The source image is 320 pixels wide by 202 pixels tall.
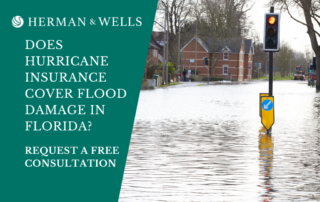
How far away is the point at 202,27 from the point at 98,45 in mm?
73541

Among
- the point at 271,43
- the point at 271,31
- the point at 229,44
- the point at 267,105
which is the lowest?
the point at 267,105

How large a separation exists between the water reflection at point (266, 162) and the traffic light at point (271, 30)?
217cm

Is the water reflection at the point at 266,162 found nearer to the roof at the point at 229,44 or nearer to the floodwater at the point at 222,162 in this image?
the floodwater at the point at 222,162

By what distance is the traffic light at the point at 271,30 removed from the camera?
14375mm

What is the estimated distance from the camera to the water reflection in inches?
268

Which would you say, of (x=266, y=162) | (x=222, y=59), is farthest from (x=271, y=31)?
(x=222, y=59)

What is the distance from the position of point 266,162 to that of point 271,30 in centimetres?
595

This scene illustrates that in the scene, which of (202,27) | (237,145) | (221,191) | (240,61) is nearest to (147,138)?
(237,145)

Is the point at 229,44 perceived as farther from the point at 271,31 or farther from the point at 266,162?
the point at 266,162

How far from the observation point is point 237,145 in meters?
11.6

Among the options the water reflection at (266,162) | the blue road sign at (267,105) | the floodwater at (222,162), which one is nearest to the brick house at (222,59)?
the floodwater at (222,162)

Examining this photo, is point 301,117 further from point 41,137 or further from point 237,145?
point 41,137

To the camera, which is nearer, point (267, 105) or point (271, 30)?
point (267, 105)

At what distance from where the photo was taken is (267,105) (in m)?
13.8
